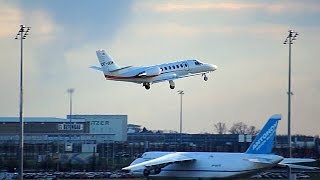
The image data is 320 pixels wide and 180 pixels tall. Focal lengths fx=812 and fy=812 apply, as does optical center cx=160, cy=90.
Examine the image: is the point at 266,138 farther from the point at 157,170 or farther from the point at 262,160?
the point at 157,170

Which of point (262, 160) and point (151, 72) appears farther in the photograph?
point (151, 72)

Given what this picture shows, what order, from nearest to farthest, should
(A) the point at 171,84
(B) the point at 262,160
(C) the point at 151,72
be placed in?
(B) the point at 262,160 < (C) the point at 151,72 < (A) the point at 171,84

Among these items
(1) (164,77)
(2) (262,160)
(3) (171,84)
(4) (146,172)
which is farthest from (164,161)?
(2) (262,160)

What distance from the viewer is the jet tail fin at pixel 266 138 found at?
300 feet

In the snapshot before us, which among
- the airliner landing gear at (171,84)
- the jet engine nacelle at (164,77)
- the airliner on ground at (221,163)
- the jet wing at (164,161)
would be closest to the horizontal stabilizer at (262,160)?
the airliner on ground at (221,163)

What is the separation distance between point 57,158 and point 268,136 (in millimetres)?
57593

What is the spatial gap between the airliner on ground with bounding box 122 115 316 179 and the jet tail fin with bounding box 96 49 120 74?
36.7 feet

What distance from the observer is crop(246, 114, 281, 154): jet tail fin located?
91500mm

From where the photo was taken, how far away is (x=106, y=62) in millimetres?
93688

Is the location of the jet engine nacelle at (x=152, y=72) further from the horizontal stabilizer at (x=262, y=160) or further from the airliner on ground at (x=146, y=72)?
the horizontal stabilizer at (x=262, y=160)

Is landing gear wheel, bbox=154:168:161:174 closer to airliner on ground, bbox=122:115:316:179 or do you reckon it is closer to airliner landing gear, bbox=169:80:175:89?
airliner on ground, bbox=122:115:316:179

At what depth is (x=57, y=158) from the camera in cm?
14025

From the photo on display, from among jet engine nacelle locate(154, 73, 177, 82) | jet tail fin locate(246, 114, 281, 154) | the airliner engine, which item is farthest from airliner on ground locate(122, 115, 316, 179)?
the airliner engine

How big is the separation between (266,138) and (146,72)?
15.6 meters
